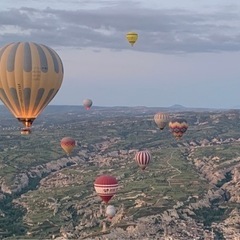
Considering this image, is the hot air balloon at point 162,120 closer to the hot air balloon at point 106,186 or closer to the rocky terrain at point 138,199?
the rocky terrain at point 138,199

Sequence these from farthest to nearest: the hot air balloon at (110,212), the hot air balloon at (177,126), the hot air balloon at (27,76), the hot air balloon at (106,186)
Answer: the hot air balloon at (177,126)
the hot air balloon at (110,212)
the hot air balloon at (106,186)
the hot air balloon at (27,76)

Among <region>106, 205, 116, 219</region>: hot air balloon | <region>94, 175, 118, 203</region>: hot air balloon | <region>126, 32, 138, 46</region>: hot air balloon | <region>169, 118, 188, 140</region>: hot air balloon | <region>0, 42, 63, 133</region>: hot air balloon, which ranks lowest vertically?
<region>106, 205, 116, 219</region>: hot air balloon

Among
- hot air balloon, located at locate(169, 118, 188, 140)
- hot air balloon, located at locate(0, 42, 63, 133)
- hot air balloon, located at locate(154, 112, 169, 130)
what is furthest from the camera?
hot air balloon, located at locate(154, 112, 169, 130)

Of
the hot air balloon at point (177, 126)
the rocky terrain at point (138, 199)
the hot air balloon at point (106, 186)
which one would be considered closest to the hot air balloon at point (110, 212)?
the rocky terrain at point (138, 199)

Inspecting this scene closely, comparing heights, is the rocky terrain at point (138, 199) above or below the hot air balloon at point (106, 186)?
below

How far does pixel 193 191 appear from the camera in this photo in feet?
460

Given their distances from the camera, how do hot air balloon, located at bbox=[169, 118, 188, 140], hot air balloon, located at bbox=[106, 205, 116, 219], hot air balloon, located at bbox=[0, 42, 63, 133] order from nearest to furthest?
hot air balloon, located at bbox=[0, 42, 63, 133], hot air balloon, located at bbox=[106, 205, 116, 219], hot air balloon, located at bbox=[169, 118, 188, 140]

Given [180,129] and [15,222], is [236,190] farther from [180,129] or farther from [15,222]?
[15,222]

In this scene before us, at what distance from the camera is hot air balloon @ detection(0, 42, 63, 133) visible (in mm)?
62125

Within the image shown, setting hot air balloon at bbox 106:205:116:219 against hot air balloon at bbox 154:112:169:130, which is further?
hot air balloon at bbox 154:112:169:130

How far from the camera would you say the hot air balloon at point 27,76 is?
62.1m

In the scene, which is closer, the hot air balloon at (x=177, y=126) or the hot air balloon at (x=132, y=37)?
the hot air balloon at (x=132, y=37)

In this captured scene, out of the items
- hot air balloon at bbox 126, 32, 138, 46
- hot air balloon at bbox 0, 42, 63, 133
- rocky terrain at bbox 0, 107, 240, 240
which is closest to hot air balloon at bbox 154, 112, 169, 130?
rocky terrain at bbox 0, 107, 240, 240

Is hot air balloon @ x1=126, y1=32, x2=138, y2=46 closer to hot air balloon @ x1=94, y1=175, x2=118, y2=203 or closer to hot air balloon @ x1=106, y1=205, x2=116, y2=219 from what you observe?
hot air balloon @ x1=94, y1=175, x2=118, y2=203
